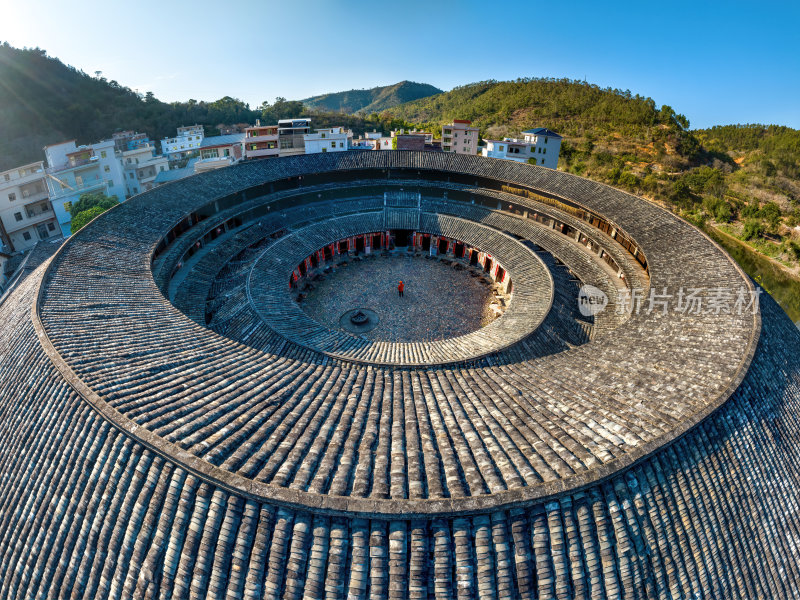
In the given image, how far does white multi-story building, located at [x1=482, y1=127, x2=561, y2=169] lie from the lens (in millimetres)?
66562

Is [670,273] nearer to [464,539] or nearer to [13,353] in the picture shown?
[464,539]

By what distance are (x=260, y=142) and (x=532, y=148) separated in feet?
143

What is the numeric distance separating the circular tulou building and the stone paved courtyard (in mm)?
7799

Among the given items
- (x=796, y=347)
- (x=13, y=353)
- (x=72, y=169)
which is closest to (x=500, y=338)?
(x=796, y=347)

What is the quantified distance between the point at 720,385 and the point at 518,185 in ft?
103

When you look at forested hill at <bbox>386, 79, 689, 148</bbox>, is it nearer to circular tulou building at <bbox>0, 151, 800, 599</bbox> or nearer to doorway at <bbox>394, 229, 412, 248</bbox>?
doorway at <bbox>394, 229, 412, 248</bbox>

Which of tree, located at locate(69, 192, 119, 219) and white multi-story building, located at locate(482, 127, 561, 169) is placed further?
white multi-story building, located at locate(482, 127, 561, 169)

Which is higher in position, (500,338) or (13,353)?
(13,353)

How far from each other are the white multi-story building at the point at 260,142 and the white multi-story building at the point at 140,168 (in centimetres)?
1105

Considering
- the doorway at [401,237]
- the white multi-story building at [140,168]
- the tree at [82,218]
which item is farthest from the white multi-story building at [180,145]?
the doorway at [401,237]

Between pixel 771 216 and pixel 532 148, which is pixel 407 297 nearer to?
pixel 532 148

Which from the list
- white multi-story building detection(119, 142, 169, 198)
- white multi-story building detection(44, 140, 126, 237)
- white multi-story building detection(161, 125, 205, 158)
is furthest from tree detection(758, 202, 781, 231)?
white multi-story building detection(44, 140, 126, 237)

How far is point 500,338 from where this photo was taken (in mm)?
22516

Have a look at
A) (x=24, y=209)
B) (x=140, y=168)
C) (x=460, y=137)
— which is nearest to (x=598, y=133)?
(x=460, y=137)
